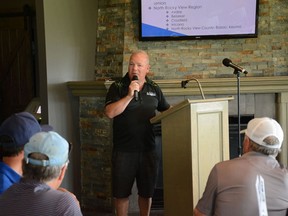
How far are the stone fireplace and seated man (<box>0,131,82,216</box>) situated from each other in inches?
95.1

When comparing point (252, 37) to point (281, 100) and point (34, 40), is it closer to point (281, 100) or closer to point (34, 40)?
point (281, 100)

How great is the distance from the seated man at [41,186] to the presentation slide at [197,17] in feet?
8.98

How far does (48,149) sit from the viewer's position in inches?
60.1

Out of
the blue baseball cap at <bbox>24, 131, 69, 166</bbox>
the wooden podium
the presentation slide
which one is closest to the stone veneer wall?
Answer: the presentation slide

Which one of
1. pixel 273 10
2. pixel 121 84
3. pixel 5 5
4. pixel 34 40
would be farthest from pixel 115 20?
pixel 5 5

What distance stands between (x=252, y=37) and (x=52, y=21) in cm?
198

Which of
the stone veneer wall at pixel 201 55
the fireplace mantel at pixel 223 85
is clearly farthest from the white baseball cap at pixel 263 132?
the stone veneer wall at pixel 201 55

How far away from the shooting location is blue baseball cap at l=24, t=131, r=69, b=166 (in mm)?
1522

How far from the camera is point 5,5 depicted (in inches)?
248

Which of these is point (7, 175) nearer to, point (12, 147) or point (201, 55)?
point (12, 147)

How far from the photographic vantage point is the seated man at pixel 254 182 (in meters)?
1.82

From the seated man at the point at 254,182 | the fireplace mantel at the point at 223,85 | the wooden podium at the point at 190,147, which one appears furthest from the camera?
the fireplace mantel at the point at 223,85

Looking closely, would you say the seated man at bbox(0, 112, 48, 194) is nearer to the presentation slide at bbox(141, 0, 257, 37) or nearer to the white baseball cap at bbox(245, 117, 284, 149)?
the white baseball cap at bbox(245, 117, 284, 149)

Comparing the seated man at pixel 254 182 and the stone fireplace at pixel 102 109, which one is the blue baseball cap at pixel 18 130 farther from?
the stone fireplace at pixel 102 109
